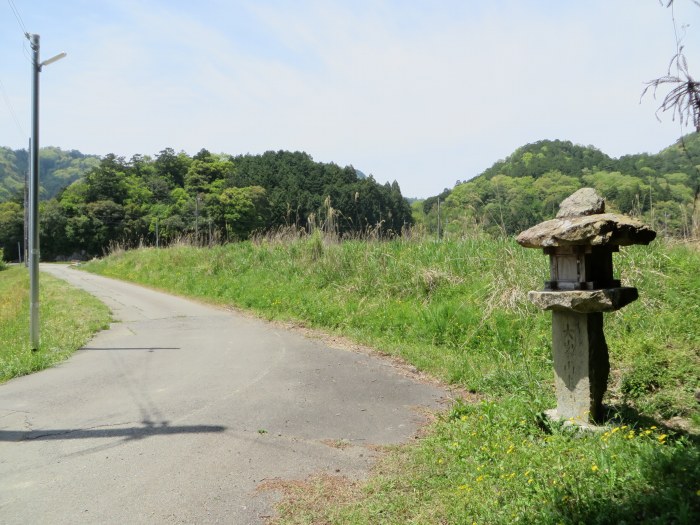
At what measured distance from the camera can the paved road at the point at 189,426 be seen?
372 cm

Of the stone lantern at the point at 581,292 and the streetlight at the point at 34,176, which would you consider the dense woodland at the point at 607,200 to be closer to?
the stone lantern at the point at 581,292

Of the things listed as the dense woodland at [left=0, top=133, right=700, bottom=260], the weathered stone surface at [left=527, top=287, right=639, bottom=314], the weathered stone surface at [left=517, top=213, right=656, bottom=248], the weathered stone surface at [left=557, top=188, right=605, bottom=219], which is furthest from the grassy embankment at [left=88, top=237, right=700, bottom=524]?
the dense woodland at [left=0, top=133, right=700, bottom=260]

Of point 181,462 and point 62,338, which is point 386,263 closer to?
point 62,338

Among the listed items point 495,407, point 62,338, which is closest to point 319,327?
point 62,338

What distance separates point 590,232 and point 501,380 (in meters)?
2.55

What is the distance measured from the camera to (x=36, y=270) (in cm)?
915

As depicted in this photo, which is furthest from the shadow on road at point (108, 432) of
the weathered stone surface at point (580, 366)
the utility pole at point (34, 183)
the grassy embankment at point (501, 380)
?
the utility pole at point (34, 183)

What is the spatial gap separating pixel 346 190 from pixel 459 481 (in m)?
45.6

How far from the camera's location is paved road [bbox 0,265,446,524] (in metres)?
3.72

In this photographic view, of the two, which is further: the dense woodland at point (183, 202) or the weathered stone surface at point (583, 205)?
the dense woodland at point (183, 202)

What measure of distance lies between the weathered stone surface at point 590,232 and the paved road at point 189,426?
2274 millimetres

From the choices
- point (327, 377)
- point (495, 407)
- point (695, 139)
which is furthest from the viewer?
point (327, 377)

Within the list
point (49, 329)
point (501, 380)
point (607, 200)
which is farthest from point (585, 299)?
point (49, 329)

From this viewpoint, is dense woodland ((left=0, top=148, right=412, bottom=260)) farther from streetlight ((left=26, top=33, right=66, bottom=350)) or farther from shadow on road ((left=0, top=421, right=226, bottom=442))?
shadow on road ((left=0, top=421, right=226, bottom=442))
